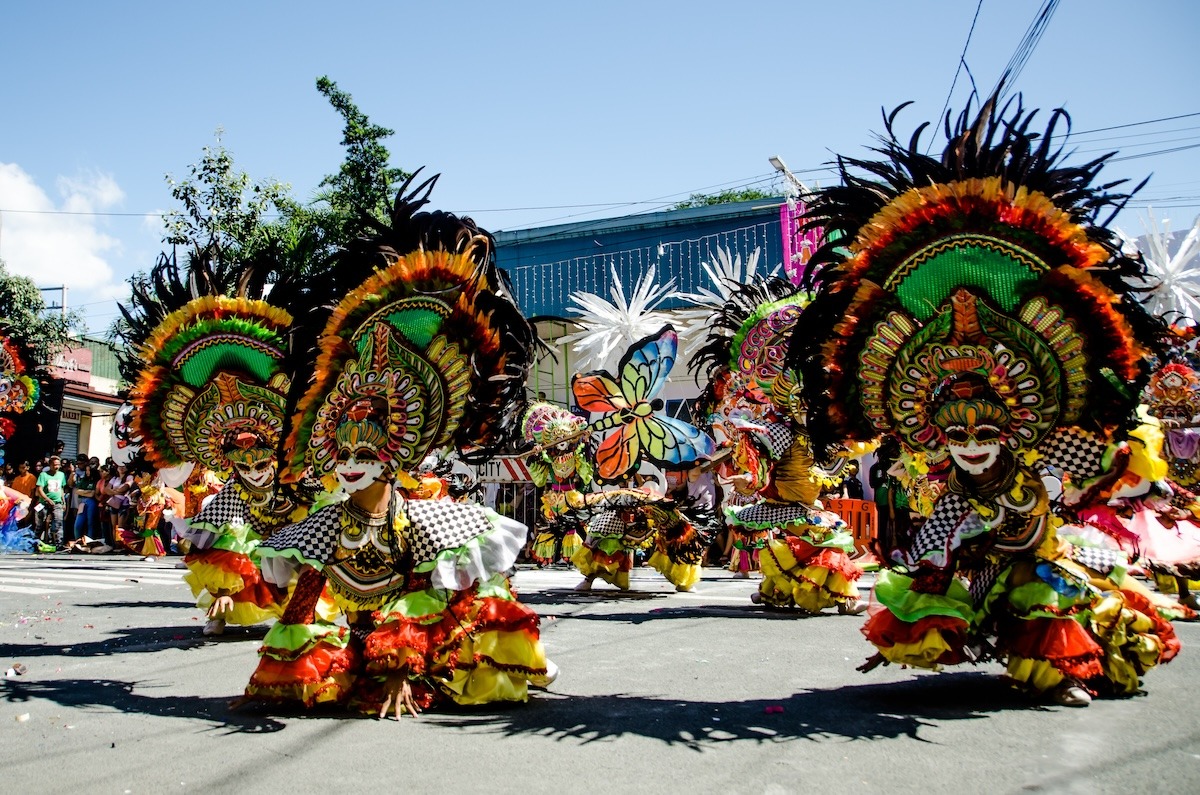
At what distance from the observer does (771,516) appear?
8.70 metres

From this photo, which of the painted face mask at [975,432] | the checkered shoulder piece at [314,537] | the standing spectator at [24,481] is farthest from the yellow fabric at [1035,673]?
the standing spectator at [24,481]

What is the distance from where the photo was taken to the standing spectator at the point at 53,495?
56.3 feet

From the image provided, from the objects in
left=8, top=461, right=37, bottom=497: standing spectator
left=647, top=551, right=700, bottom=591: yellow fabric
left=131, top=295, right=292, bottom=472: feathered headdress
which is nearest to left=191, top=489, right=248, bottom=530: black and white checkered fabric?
left=131, top=295, right=292, bottom=472: feathered headdress

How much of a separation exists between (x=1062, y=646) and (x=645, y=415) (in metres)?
4.57

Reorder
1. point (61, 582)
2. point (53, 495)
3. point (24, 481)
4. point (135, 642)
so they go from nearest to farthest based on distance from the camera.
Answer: point (135, 642), point (61, 582), point (24, 481), point (53, 495)

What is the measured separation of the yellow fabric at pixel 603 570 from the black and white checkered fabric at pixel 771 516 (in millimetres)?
1867

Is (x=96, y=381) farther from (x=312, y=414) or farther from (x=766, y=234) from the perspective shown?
(x=312, y=414)

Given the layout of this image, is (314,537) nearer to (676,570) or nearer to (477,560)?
(477,560)

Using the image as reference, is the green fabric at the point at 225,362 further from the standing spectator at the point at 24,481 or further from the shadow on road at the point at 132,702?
the standing spectator at the point at 24,481

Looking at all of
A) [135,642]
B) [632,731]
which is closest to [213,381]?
[135,642]

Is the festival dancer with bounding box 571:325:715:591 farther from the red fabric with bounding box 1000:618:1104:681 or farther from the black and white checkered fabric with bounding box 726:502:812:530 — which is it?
the red fabric with bounding box 1000:618:1104:681

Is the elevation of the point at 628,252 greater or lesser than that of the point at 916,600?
greater

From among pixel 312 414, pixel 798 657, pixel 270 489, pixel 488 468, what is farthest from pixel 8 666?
pixel 488 468

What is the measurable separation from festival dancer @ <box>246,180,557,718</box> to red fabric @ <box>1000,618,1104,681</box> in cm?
238
